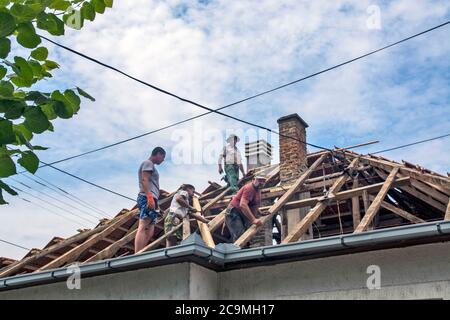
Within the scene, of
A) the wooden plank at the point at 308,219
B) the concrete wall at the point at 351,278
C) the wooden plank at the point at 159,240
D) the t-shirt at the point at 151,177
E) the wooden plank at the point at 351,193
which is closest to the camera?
the concrete wall at the point at 351,278

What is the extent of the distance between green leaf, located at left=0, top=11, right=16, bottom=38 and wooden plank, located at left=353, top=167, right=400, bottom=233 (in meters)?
4.93

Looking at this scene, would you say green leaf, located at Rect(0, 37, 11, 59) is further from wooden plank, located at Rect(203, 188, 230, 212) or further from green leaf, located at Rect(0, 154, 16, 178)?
wooden plank, located at Rect(203, 188, 230, 212)

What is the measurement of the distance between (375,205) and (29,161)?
19.0ft

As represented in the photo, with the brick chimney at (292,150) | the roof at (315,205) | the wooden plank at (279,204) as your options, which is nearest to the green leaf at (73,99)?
the wooden plank at (279,204)

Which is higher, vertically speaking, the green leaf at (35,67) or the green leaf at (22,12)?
the green leaf at (22,12)

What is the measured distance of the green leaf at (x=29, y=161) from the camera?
3.12m

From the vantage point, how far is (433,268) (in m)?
5.53

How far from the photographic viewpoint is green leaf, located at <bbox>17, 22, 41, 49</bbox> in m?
3.15

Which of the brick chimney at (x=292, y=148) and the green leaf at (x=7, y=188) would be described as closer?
the green leaf at (x=7, y=188)

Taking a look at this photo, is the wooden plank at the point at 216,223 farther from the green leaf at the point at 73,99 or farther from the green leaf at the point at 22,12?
the green leaf at the point at 22,12

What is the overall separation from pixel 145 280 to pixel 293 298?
72.7 inches

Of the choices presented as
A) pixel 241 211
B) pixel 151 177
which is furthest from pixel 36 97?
pixel 241 211

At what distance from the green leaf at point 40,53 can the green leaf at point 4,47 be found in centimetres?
41

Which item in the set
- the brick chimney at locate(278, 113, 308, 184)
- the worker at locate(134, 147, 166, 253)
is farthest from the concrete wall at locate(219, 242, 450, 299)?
the brick chimney at locate(278, 113, 308, 184)
